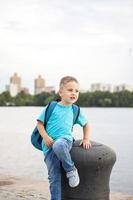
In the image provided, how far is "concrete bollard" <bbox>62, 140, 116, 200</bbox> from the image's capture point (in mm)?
5699

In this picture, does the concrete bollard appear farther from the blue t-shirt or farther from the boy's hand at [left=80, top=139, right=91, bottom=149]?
the blue t-shirt

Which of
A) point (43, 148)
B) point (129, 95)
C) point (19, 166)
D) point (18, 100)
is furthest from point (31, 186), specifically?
point (18, 100)

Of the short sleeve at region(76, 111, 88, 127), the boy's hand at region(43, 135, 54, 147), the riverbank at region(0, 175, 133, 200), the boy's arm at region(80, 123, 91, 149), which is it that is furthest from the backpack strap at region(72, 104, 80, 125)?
the riverbank at region(0, 175, 133, 200)

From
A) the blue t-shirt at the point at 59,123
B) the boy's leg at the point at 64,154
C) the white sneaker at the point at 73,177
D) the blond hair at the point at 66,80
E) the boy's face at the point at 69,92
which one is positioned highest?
the blond hair at the point at 66,80

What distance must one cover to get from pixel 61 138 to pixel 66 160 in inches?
9.7

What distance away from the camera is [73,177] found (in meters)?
5.64

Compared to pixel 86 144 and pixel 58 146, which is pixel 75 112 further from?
pixel 58 146

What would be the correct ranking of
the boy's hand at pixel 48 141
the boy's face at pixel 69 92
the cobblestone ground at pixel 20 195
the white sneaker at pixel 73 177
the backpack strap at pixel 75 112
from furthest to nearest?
the cobblestone ground at pixel 20 195 → the backpack strap at pixel 75 112 → the boy's face at pixel 69 92 → the boy's hand at pixel 48 141 → the white sneaker at pixel 73 177

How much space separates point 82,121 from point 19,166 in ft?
33.3

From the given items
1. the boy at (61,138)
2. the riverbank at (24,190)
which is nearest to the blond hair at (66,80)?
A: the boy at (61,138)

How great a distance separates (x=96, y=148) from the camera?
228 inches

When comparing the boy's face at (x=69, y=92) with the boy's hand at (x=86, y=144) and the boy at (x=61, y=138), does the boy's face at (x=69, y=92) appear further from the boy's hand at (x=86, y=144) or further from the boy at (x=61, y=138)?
the boy's hand at (x=86, y=144)

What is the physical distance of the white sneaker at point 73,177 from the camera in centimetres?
564

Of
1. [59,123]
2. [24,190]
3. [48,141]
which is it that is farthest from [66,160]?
[24,190]
